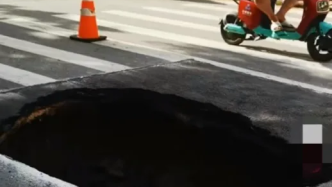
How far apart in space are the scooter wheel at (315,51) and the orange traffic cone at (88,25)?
2873mm

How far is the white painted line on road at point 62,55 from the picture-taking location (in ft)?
23.2

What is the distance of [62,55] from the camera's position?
768 cm

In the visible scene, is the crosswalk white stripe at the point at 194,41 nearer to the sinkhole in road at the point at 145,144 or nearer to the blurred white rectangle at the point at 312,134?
the blurred white rectangle at the point at 312,134

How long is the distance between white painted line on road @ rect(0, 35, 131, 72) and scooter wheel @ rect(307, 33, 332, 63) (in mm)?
2511

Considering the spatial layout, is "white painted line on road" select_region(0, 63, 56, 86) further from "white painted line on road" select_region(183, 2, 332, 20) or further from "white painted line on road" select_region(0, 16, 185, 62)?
"white painted line on road" select_region(183, 2, 332, 20)

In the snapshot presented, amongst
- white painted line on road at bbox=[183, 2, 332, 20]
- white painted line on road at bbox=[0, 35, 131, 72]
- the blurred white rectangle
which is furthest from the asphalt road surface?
white painted line on road at bbox=[183, 2, 332, 20]

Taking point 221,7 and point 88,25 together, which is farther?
point 221,7

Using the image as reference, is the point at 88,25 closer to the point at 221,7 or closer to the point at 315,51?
the point at 315,51

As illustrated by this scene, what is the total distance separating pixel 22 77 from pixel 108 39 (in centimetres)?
259

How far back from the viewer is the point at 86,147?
4.96m

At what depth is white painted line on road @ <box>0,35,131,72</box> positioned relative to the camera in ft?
23.2

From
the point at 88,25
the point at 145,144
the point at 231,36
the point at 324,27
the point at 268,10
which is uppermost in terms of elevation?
the point at 268,10

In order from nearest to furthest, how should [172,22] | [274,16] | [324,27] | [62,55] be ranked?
[62,55] → [324,27] → [274,16] → [172,22]

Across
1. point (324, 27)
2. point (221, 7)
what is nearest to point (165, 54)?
point (324, 27)
